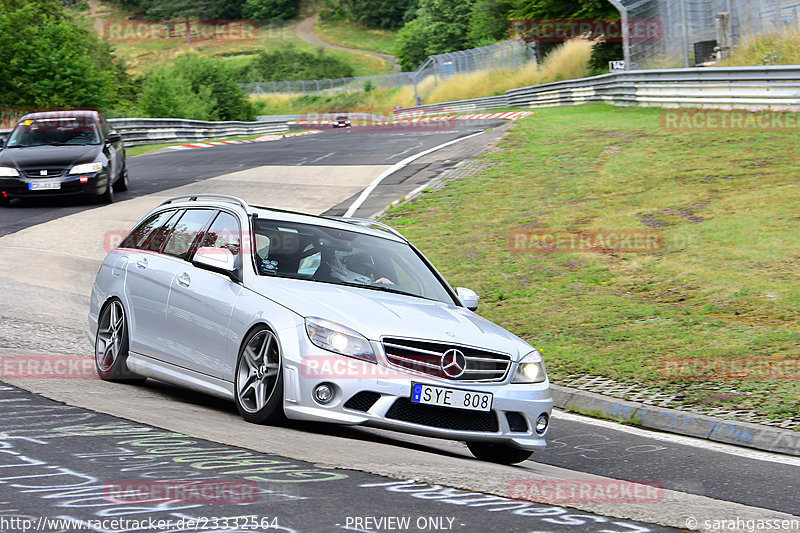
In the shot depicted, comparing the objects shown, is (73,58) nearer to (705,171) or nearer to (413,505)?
(705,171)

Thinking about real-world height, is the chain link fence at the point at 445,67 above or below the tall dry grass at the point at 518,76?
above

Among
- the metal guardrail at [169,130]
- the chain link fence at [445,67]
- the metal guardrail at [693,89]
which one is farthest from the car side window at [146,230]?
the chain link fence at [445,67]

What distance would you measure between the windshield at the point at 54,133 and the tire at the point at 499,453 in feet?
51.9

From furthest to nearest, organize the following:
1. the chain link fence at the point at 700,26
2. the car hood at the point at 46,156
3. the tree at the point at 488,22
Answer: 1. the tree at the point at 488,22
2. the chain link fence at the point at 700,26
3. the car hood at the point at 46,156

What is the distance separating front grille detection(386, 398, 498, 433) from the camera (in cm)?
648

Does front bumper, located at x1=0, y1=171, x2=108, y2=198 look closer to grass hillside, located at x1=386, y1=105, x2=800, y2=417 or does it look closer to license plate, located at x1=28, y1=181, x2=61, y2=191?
license plate, located at x1=28, y1=181, x2=61, y2=191

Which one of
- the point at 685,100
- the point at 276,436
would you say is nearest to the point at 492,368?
the point at 276,436

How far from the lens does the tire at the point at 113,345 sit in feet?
27.7

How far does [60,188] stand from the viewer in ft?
65.8

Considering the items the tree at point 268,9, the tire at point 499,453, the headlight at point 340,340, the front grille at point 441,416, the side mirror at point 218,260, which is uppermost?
the tree at point 268,9

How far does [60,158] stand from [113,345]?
41.6ft

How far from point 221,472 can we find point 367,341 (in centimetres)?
173

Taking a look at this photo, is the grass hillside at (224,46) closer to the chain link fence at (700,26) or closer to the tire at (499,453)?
the chain link fence at (700,26)

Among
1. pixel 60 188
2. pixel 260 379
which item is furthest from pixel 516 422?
pixel 60 188
